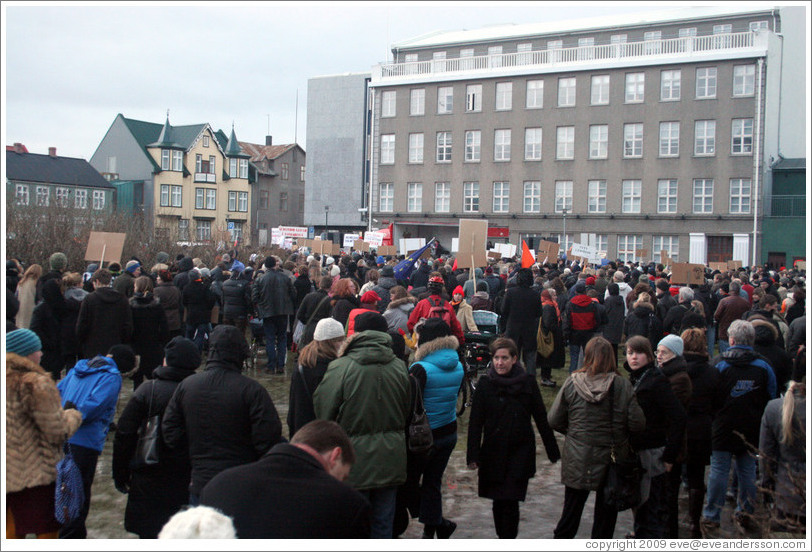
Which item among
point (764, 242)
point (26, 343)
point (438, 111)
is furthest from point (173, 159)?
point (26, 343)

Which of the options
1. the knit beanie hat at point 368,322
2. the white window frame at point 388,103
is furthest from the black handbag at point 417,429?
the white window frame at point 388,103

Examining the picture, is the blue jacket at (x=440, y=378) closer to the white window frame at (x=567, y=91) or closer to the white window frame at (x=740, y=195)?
the white window frame at (x=740, y=195)

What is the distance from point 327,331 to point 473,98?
52789mm

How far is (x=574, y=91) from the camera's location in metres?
53.7

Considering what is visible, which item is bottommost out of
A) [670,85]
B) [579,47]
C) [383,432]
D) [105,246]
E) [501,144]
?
[383,432]

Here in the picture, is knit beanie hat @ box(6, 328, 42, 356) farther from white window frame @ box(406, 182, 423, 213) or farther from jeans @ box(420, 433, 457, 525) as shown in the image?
white window frame @ box(406, 182, 423, 213)

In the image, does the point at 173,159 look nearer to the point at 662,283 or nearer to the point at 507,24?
the point at 507,24

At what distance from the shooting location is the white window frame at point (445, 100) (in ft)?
189

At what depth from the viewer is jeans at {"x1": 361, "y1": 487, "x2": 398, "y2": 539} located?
5.50m

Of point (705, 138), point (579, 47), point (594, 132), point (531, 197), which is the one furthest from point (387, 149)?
point (705, 138)

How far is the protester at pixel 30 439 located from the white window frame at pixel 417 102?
55.3 meters

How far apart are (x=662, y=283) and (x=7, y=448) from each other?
11562 millimetres

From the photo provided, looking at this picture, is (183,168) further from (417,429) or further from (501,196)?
(417,429)

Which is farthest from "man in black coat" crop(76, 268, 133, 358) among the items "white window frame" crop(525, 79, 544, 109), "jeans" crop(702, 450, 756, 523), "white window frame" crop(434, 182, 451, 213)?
"white window frame" crop(434, 182, 451, 213)
